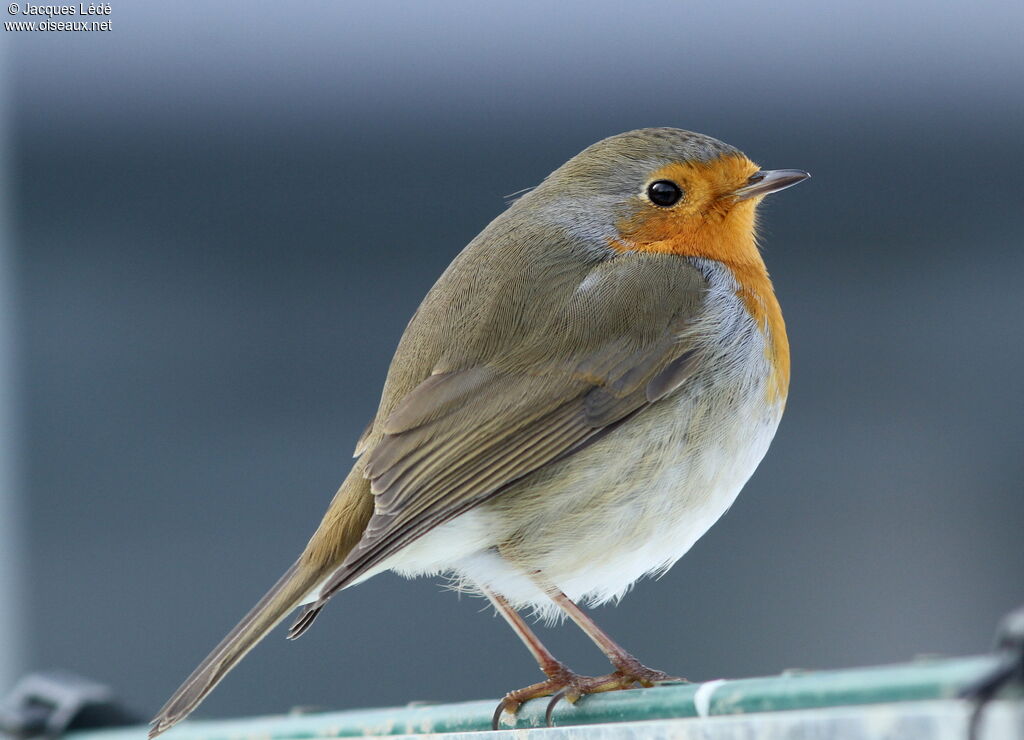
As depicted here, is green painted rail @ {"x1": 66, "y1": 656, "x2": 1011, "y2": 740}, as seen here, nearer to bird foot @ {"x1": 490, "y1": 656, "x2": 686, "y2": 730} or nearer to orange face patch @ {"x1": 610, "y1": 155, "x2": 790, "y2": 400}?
bird foot @ {"x1": 490, "y1": 656, "x2": 686, "y2": 730}

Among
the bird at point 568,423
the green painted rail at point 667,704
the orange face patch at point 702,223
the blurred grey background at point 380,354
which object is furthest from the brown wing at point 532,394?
the blurred grey background at point 380,354

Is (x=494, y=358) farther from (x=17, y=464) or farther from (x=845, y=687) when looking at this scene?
(x=17, y=464)

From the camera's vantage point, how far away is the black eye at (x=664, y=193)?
287 cm

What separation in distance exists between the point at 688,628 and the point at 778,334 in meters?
3.41

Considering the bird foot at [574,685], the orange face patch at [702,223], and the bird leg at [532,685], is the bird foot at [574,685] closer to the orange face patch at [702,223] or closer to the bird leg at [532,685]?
the bird leg at [532,685]

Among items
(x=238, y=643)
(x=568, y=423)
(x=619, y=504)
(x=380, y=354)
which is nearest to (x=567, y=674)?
(x=619, y=504)

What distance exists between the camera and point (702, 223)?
288 centimetres

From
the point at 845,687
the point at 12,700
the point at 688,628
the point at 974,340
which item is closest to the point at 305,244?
the point at 688,628

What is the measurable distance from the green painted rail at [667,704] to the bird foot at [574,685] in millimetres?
18

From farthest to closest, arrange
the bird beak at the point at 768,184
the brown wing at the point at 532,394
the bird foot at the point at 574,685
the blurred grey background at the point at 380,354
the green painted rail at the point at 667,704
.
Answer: the blurred grey background at the point at 380,354
the bird beak at the point at 768,184
the brown wing at the point at 532,394
the bird foot at the point at 574,685
the green painted rail at the point at 667,704

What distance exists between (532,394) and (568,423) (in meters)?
0.10

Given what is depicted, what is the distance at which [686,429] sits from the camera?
2514 mm

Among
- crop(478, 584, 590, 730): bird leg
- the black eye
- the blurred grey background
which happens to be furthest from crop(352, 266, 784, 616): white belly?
the blurred grey background

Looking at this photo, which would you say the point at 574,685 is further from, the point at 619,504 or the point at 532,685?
the point at 619,504
